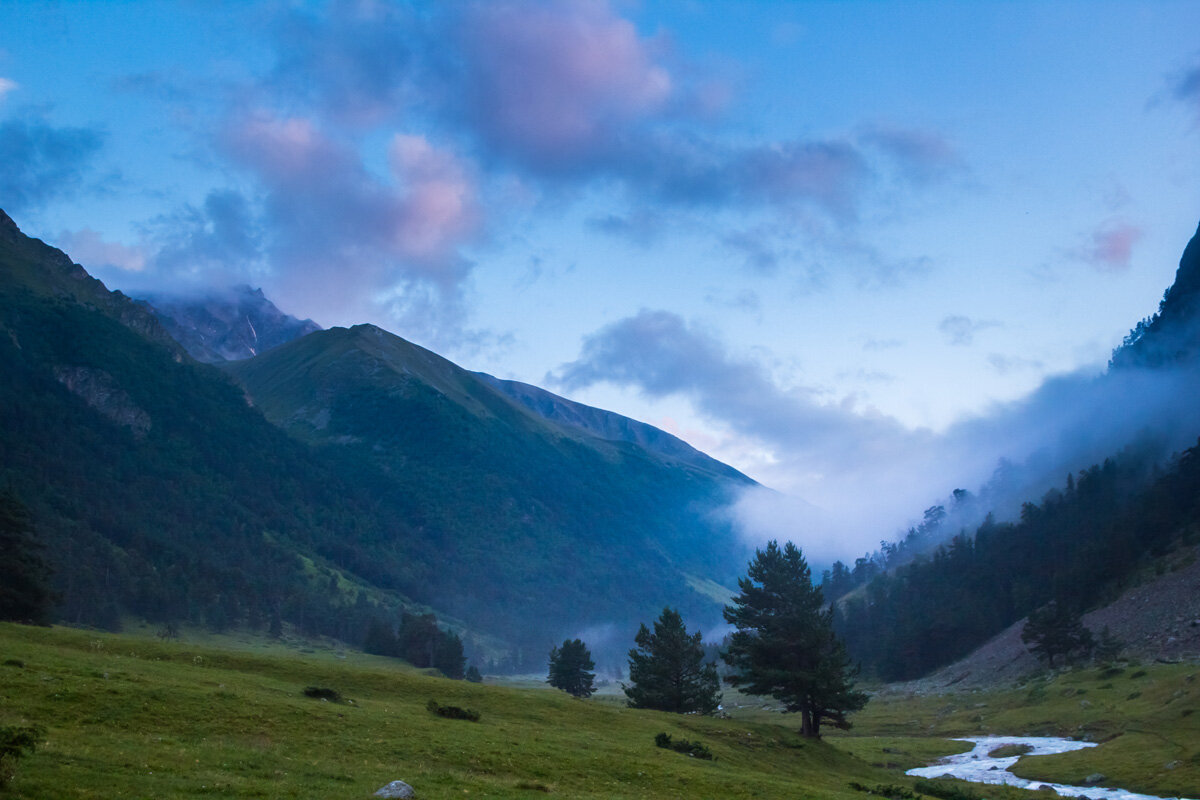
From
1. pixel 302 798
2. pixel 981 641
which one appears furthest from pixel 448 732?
pixel 981 641

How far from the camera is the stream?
190ft

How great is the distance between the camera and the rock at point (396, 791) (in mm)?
26219

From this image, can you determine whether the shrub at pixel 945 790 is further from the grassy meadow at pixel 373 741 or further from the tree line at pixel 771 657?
the tree line at pixel 771 657

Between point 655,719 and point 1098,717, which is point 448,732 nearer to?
point 655,719

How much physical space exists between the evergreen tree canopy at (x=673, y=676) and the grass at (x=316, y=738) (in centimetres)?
1946

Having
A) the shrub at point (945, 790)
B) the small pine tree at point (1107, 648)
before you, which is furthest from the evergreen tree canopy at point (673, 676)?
the small pine tree at point (1107, 648)

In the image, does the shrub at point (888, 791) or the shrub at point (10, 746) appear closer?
the shrub at point (10, 746)

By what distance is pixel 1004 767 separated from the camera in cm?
7156

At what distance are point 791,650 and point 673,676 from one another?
52.9 ft

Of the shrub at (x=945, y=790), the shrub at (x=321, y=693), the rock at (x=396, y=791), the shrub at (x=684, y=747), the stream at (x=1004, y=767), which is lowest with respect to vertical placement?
the stream at (x=1004, y=767)

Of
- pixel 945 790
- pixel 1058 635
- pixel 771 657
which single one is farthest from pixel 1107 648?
pixel 945 790

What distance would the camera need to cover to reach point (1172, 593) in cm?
13112

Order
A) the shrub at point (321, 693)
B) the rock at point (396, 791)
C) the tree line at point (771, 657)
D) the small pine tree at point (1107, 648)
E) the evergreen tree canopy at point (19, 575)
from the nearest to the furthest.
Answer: the rock at point (396, 791), the shrub at point (321, 693), the tree line at point (771, 657), the evergreen tree canopy at point (19, 575), the small pine tree at point (1107, 648)

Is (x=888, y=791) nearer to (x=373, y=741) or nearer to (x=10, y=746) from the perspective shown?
(x=373, y=741)
